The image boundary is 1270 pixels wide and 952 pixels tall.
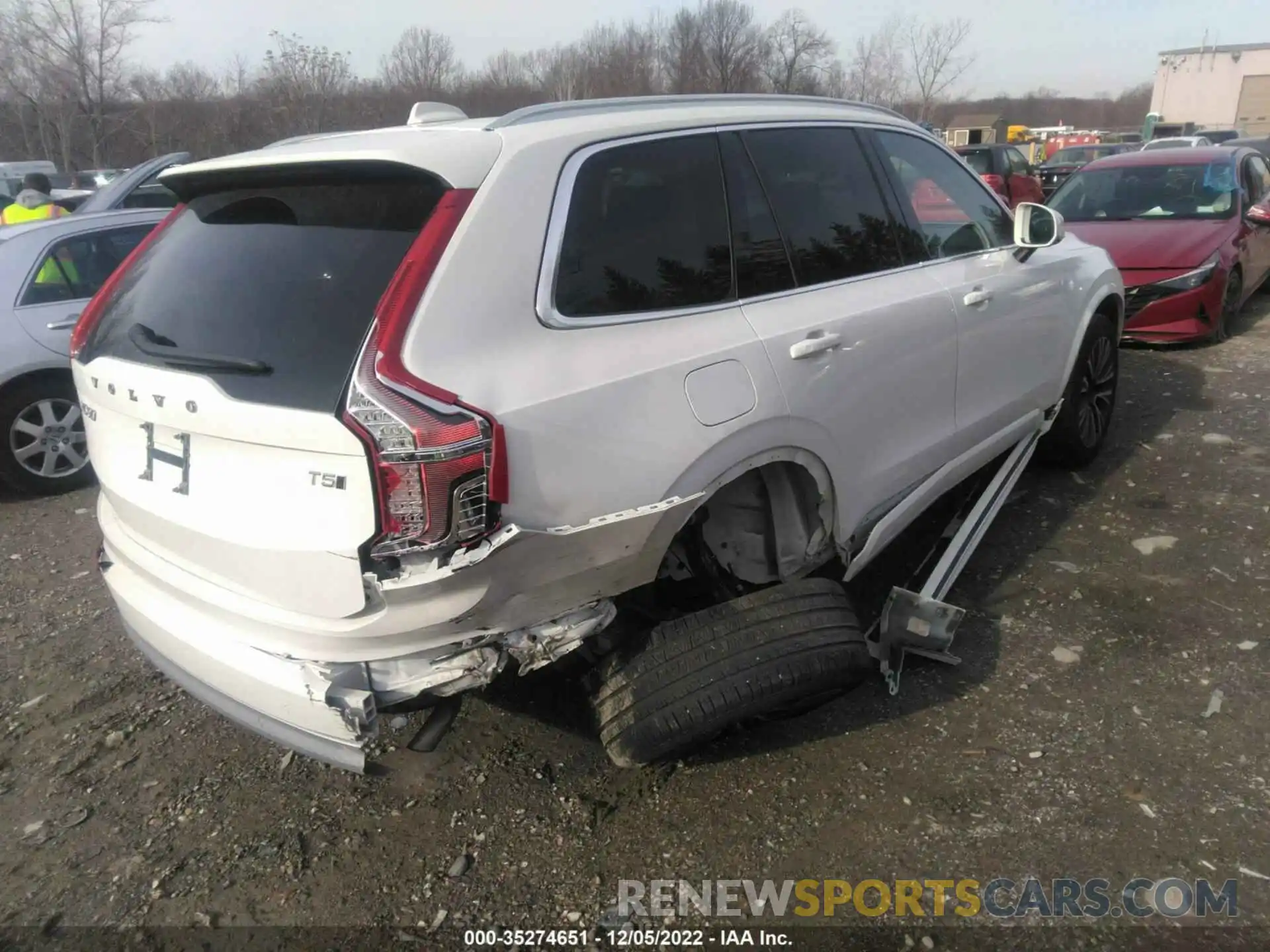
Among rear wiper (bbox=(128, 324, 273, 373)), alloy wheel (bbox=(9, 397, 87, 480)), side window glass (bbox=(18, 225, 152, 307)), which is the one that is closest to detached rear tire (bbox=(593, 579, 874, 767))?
rear wiper (bbox=(128, 324, 273, 373))

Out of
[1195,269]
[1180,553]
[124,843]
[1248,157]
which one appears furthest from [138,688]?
[1248,157]

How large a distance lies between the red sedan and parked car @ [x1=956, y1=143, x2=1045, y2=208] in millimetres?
3850

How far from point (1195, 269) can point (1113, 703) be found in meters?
5.62

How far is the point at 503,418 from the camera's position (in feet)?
6.61

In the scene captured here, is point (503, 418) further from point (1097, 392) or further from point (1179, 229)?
point (1179, 229)

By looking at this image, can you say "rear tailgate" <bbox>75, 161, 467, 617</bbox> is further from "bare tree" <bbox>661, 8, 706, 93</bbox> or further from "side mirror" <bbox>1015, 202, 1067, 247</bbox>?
"bare tree" <bbox>661, 8, 706, 93</bbox>

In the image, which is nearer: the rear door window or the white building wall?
the rear door window

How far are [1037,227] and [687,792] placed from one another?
2.91 meters

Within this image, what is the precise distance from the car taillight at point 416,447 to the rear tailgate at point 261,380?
0.05 metres

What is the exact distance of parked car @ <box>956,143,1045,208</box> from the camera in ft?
44.7

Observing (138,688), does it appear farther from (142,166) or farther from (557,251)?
(142,166)

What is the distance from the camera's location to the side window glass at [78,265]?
18.1 feet

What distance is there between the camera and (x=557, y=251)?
2.24m

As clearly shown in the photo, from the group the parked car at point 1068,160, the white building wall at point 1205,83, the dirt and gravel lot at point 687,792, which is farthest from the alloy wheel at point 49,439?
the white building wall at point 1205,83
